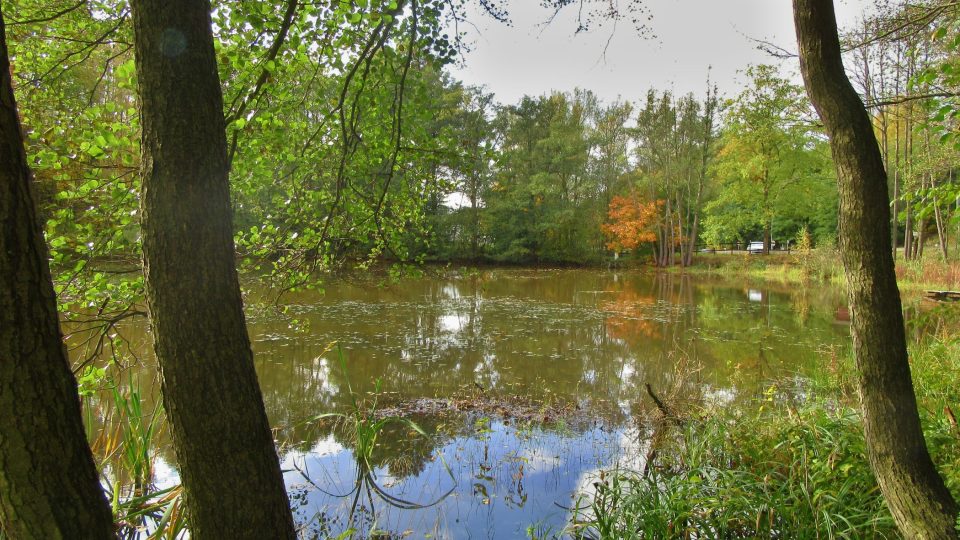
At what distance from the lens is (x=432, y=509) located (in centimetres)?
331

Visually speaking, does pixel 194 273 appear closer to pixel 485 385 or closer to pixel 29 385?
pixel 29 385

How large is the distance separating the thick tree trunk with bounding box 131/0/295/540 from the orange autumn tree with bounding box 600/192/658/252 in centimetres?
2550

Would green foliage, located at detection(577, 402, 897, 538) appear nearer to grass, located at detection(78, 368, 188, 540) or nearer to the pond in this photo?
the pond

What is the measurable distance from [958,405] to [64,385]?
435cm

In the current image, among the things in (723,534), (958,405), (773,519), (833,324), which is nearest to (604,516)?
(723,534)

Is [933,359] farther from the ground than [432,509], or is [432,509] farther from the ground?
[933,359]

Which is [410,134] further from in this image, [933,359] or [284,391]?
[933,359]

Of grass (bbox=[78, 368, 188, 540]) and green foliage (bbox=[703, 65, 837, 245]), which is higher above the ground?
green foliage (bbox=[703, 65, 837, 245])

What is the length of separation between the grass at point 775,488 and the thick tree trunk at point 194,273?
1787 millimetres

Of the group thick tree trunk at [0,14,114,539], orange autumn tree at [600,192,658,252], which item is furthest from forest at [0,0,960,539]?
orange autumn tree at [600,192,658,252]

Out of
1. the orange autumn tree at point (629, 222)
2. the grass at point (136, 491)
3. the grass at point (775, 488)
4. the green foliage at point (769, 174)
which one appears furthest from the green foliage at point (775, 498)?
the orange autumn tree at point (629, 222)

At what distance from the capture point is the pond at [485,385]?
11.3 feet

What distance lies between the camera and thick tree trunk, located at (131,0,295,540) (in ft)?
4.71

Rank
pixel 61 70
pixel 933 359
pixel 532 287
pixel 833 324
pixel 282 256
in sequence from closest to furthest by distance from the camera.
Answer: pixel 61 70, pixel 282 256, pixel 933 359, pixel 833 324, pixel 532 287
